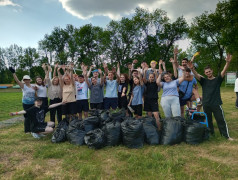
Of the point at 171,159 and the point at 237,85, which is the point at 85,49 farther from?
the point at 171,159

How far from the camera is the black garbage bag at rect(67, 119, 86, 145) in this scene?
391cm

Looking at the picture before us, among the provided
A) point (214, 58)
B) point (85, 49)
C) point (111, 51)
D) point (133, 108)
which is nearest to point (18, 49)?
point (85, 49)

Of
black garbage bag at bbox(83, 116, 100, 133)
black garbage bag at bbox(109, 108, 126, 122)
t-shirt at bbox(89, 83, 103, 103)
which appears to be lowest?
black garbage bag at bbox(83, 116, 100, 133)

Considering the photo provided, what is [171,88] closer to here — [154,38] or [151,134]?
[151,134]

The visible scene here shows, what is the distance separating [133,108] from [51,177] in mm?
2930

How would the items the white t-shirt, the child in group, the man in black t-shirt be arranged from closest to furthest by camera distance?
1. the man in black t-shirt
2. the child in group
3. the white t-shirt

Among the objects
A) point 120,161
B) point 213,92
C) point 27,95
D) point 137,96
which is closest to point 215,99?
point 213,92

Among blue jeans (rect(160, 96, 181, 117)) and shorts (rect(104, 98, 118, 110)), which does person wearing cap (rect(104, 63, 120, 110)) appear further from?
blue jeans (rect(160, 96, 181, 117))

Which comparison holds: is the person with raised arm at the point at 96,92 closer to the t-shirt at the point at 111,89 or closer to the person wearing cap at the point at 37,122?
the t-shirt at the point at 111,89

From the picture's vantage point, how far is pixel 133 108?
5.03 m

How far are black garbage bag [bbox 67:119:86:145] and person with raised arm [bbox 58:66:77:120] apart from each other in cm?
99

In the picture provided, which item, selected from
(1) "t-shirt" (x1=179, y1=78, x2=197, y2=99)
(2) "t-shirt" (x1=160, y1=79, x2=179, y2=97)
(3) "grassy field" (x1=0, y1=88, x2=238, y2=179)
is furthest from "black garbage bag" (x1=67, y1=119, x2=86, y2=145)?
(1) "t-shirt" (x1=179, y1=78, x2=197, y2=99)

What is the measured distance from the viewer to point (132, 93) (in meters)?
5.04

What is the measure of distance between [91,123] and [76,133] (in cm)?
43
